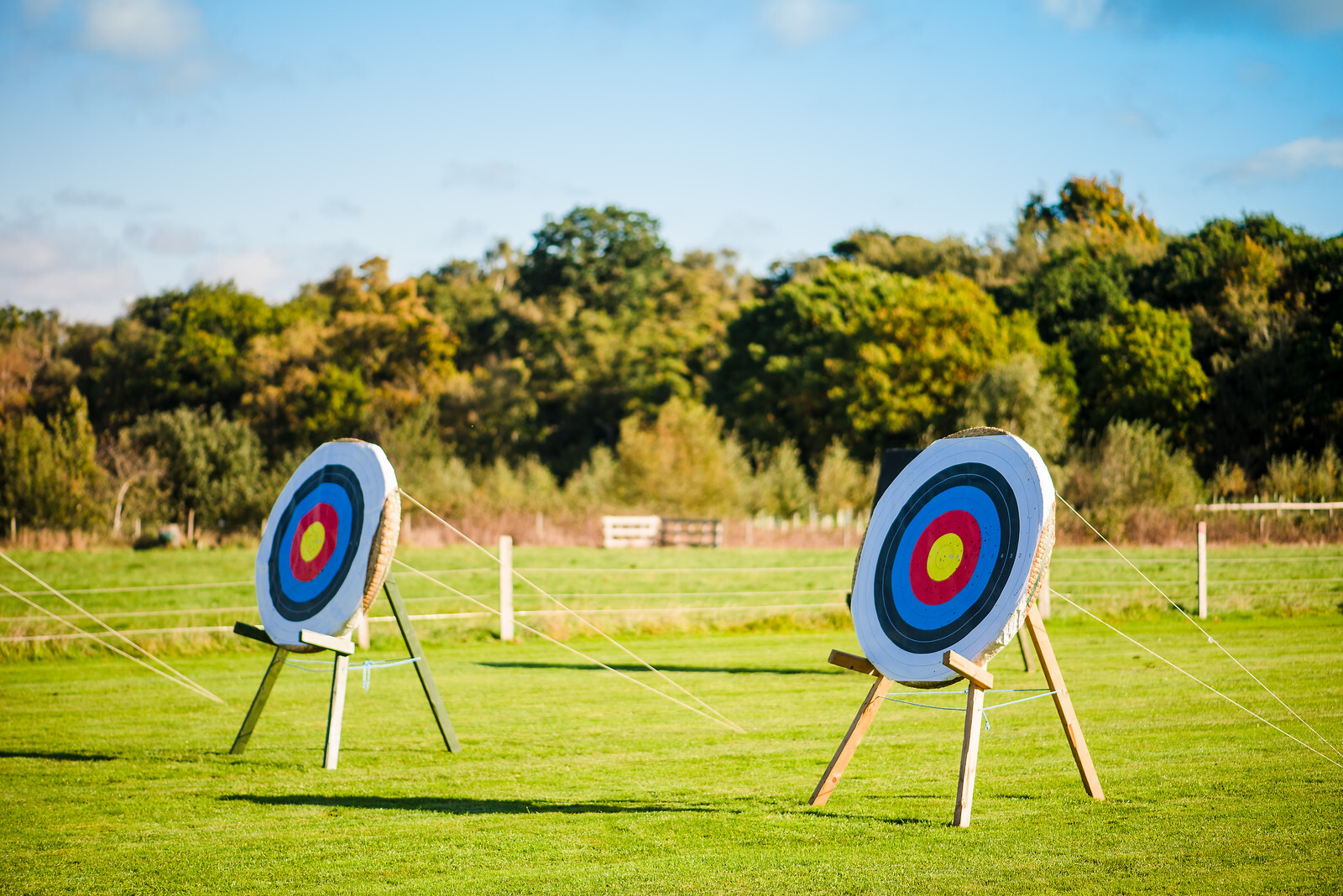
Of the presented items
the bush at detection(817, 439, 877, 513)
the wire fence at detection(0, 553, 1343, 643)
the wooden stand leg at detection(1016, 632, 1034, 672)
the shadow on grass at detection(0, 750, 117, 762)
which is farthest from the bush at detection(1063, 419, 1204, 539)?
the shadow on grass at detection(0, 750, 117, 762)

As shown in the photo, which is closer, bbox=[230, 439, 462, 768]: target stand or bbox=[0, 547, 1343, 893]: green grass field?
bbox=[0, 547, 1343, 893]: green grass field

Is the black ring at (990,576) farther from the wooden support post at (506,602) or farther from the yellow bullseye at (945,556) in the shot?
the wooden support post at (506,602)

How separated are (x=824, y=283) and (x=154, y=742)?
48128 millimetres

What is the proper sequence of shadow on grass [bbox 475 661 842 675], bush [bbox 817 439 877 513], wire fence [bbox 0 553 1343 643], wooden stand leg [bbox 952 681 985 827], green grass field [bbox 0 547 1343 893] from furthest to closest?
bush [bbox 817 439 877 513] < wire fence [bbox 0 553 1343 643] < shadow on grass [bbox 475 661 842 675] < wooden stand leg [bbox 952 681 985 827] < green grass field [bbox 0 547 1343 893]

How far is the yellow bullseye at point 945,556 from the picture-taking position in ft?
22.3

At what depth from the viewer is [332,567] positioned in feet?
28.1

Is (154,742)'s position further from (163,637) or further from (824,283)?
(824,283)

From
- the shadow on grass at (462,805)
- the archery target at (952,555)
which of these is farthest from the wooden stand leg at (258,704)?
the archery target at (952,555)

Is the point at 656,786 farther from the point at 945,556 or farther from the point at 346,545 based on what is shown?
the point at 346,545

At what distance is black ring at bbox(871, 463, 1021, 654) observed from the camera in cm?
640

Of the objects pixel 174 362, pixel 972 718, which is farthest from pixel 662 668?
pixel 174 362

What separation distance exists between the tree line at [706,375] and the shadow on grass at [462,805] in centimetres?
3187

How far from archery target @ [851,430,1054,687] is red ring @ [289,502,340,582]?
3.98 meters

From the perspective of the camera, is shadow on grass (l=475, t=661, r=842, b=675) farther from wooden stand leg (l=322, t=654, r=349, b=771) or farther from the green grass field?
wooden stand leg (l=322, t=654, r=349, b=771)
